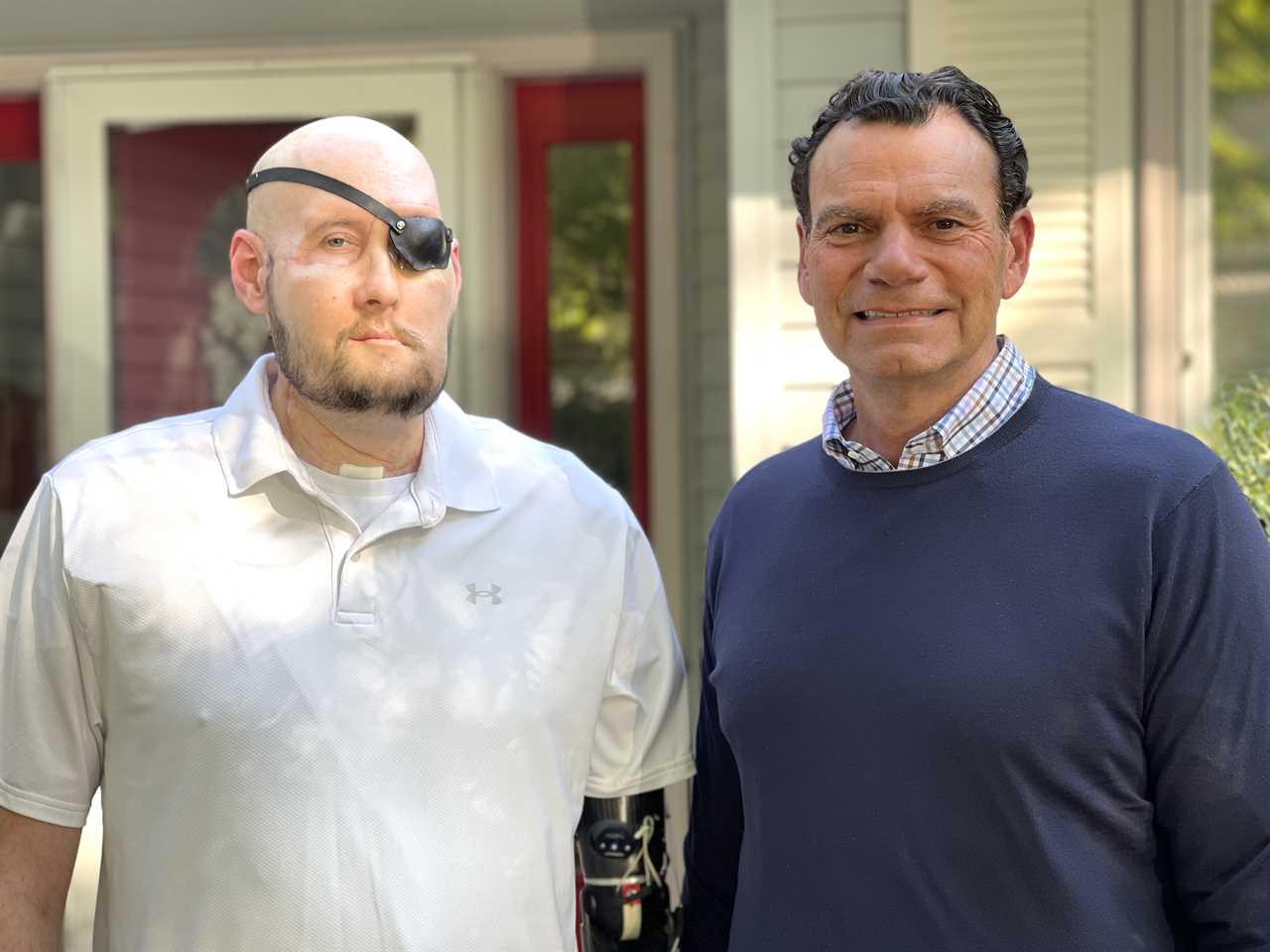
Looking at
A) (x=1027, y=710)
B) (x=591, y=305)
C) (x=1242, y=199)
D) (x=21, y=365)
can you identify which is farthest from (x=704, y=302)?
(x=1027, y=710)

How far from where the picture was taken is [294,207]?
6.45 feet

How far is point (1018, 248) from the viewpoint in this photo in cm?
190

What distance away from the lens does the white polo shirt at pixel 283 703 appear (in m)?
1.83

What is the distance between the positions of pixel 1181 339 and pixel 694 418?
1.51 metres

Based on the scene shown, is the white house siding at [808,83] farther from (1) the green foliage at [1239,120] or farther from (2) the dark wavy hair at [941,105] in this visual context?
(2) the dark wavy hair at [941,105]

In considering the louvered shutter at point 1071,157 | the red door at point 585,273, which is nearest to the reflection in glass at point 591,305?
the red door at point 585,273

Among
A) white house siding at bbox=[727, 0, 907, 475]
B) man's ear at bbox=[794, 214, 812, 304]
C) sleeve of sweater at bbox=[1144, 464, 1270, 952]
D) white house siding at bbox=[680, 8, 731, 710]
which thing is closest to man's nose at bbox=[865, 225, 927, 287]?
man's ear at bbox=[794, 214, 812, 304]

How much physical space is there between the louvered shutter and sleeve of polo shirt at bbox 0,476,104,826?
2.69 m

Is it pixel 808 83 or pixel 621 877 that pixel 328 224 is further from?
pixel 808 83

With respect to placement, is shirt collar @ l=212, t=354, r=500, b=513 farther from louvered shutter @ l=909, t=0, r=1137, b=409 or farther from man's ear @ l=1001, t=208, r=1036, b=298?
louvered shutter @ l=909, t=0, r=1137, b=409

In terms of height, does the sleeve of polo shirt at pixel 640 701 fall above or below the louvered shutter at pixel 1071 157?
below

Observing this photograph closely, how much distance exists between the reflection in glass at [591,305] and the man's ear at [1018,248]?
126 inches

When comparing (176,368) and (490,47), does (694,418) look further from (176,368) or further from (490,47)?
(176,368)

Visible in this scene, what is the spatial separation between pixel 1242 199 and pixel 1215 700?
10.1ft
